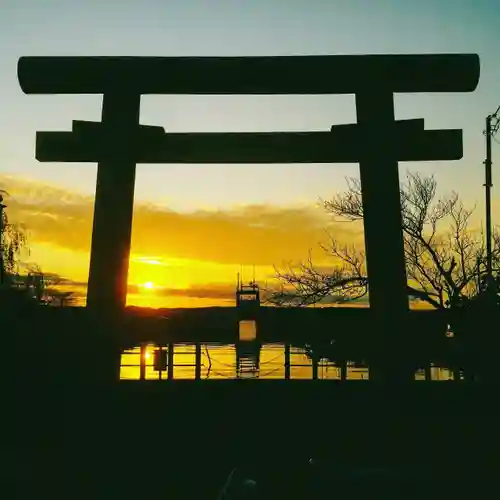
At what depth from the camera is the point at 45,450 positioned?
5113 millimetres

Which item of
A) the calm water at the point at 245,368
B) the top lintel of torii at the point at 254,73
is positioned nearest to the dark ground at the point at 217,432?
the calm water at the point at 245,368

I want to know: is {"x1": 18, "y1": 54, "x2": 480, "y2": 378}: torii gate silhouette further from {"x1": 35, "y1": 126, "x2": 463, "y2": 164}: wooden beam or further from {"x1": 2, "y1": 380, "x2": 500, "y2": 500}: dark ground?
{"x1": 2, "y1": 380, "x2": 500, "y2": 500}: dark ground

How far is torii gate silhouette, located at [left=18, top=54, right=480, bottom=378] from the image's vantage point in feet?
17.8

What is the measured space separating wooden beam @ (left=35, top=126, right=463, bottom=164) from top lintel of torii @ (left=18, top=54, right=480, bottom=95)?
480 millimetres

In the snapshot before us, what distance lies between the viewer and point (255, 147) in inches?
235

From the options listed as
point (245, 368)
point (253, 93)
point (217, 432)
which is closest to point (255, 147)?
point (253, 93)

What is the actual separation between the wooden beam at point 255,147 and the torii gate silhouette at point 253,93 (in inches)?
0.8

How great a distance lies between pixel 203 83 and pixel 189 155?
2.46 feet

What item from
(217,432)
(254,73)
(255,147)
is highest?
(254,73)

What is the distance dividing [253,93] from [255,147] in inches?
21.7

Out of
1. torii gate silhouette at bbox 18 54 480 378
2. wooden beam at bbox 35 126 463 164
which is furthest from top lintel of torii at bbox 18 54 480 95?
wooden beam at bbox 35 126 463 164

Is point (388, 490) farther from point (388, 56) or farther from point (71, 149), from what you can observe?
point (71, 149)

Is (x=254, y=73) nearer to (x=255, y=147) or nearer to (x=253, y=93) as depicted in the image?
(x=253, y=93)

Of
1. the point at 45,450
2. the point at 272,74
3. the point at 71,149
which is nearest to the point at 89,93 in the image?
the point at 71,149
